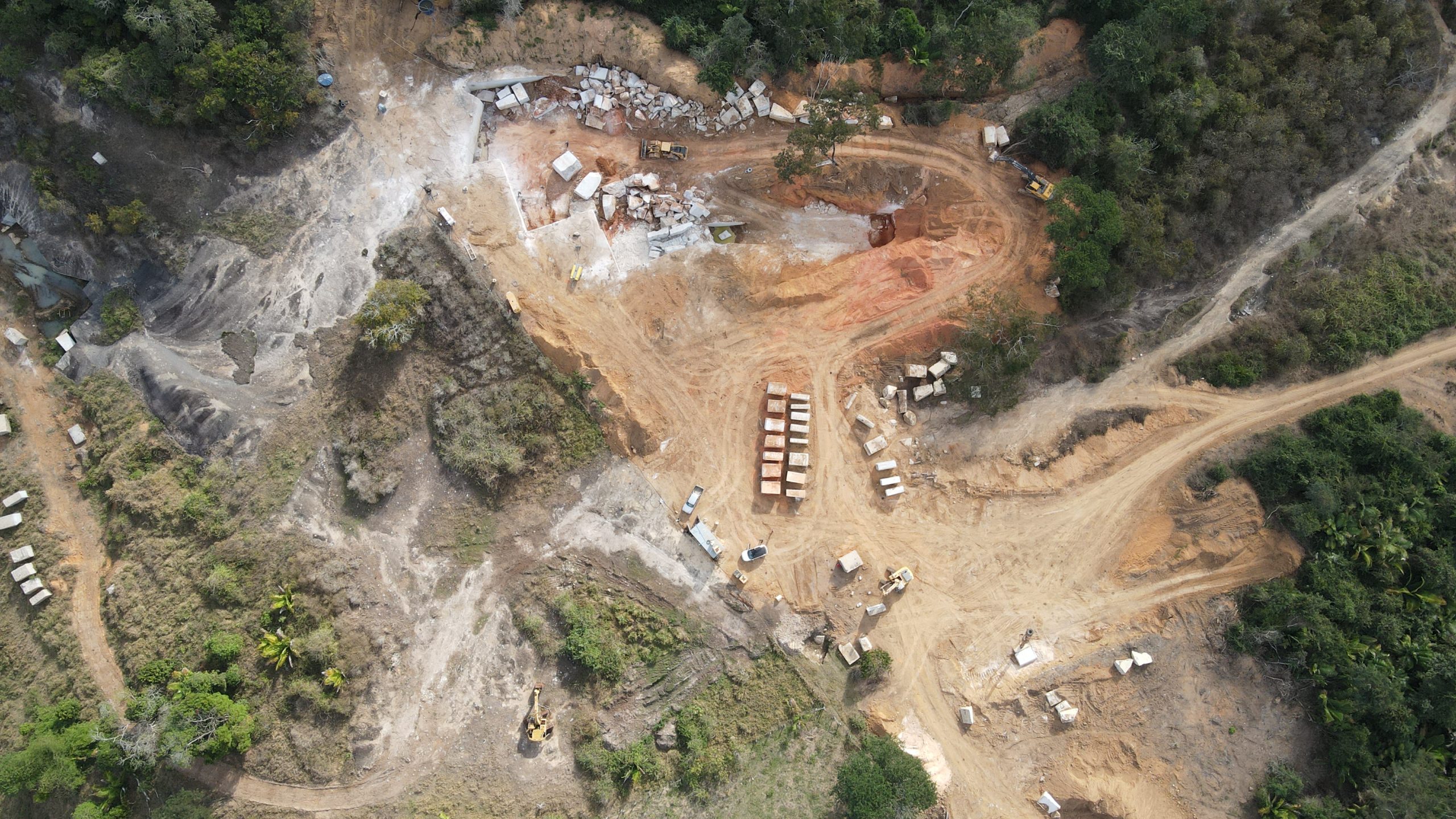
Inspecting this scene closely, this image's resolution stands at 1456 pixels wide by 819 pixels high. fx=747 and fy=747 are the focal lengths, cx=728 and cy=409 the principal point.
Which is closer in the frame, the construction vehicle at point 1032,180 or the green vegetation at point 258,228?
the green vegetation at point 258,228

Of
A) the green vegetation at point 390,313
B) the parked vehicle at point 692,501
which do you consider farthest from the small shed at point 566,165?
the parked vehicle at point 692,501

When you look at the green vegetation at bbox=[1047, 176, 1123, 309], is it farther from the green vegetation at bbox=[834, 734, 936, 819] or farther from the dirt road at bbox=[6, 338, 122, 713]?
the dirt road at bbox=[6, 338, 122, 713]

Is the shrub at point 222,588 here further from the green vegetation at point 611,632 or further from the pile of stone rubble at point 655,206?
the pile of stone rubble at point 655,206

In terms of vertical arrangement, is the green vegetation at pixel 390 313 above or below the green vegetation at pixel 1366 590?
above

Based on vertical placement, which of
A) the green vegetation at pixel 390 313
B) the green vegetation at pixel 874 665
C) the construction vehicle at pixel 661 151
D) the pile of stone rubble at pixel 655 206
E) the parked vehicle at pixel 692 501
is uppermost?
the construction vehicle at pixel 661 151

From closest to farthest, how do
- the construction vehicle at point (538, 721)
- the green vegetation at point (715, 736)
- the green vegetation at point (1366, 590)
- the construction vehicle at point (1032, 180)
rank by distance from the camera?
the construction vehicle at point (538, 721) < the green vegetation at point (715, 736) < the green vegetation at point (1366, 590) < the construction vehicle at point (1032, 180)

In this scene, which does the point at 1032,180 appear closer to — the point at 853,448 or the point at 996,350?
the point at 996,350

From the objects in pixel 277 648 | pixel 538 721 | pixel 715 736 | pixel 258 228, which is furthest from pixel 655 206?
pixel 277 648

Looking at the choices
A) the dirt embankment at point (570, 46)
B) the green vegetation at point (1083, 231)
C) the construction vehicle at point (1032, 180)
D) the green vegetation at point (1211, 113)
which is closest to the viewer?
the green vegetation at point (1083, 231)
